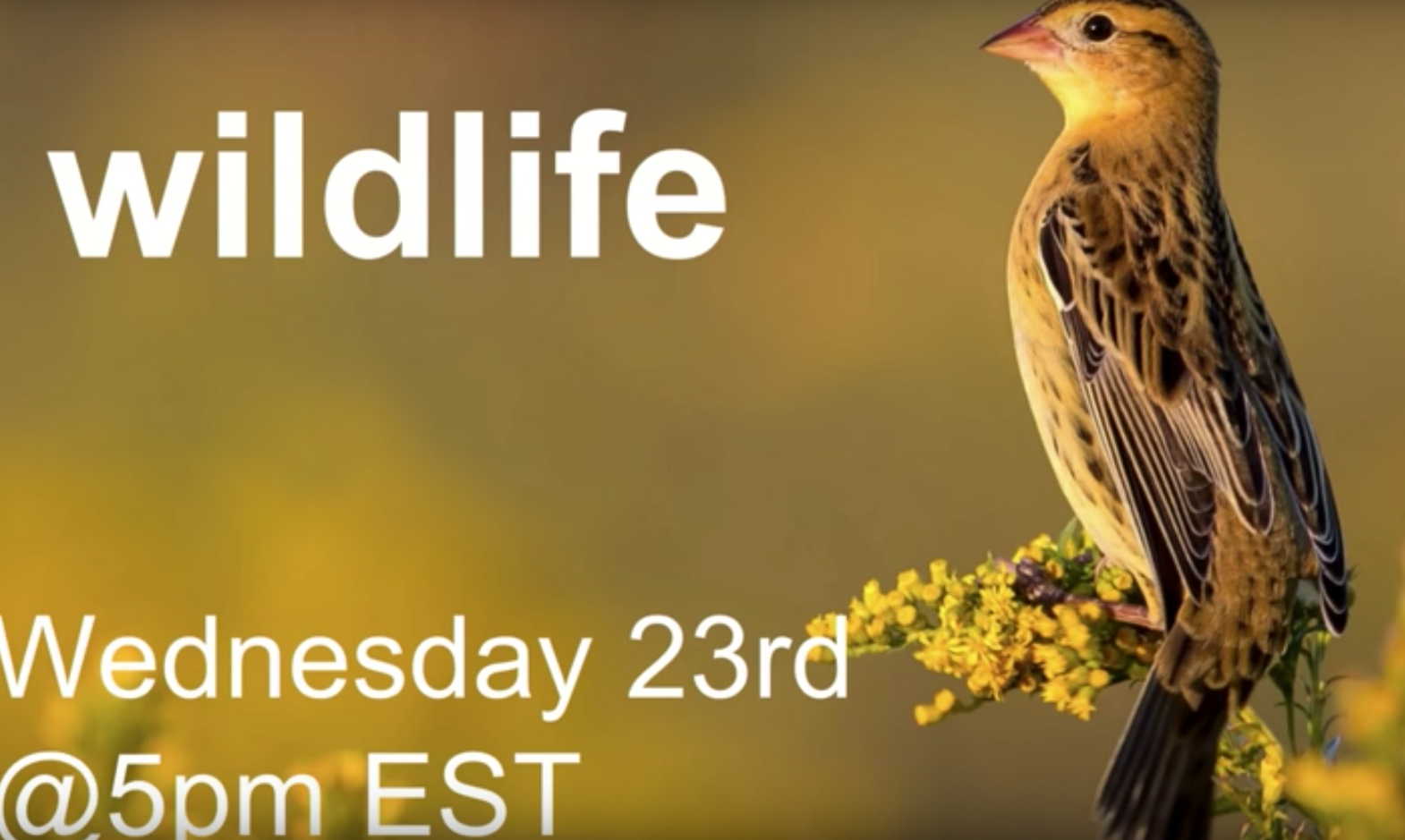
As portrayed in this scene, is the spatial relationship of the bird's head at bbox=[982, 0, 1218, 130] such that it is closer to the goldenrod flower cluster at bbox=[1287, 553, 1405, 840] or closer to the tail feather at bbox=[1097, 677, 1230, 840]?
the tail feather at bbox=[1097, 677, 1230, 840]

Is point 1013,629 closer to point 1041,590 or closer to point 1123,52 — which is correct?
point 1041,590

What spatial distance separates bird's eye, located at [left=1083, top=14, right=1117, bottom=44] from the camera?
2875mm

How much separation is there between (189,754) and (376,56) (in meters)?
1.43

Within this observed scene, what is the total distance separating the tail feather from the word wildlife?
1744 millimetres

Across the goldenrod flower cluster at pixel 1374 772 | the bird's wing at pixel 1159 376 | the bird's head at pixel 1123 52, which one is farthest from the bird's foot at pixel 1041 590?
the bird's head at pixel 1123 52

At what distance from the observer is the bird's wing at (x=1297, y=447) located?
2227 mm

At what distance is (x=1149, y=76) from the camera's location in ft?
9.43

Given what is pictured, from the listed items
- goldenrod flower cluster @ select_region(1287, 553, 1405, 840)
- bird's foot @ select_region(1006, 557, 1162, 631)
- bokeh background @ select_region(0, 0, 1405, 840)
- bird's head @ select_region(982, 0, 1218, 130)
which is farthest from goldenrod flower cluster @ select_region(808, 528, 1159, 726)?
bokeh background @ select_region(0, 0, 1405, 840)

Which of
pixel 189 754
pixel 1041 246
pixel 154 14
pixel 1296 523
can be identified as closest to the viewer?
pixel 1296 523

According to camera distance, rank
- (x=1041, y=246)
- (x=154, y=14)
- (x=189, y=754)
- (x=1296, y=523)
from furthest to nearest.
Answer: (x=154, y=14)
(x=189, y=754)
(x=1041, y=246)
(x=1296, y=523)

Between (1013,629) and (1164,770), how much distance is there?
1.12 ft

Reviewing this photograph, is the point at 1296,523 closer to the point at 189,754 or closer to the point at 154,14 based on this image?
the point at 189,754

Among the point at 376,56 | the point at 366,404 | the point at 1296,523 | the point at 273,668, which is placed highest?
the point at 376,56

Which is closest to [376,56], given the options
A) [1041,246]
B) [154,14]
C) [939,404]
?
[154,14]
